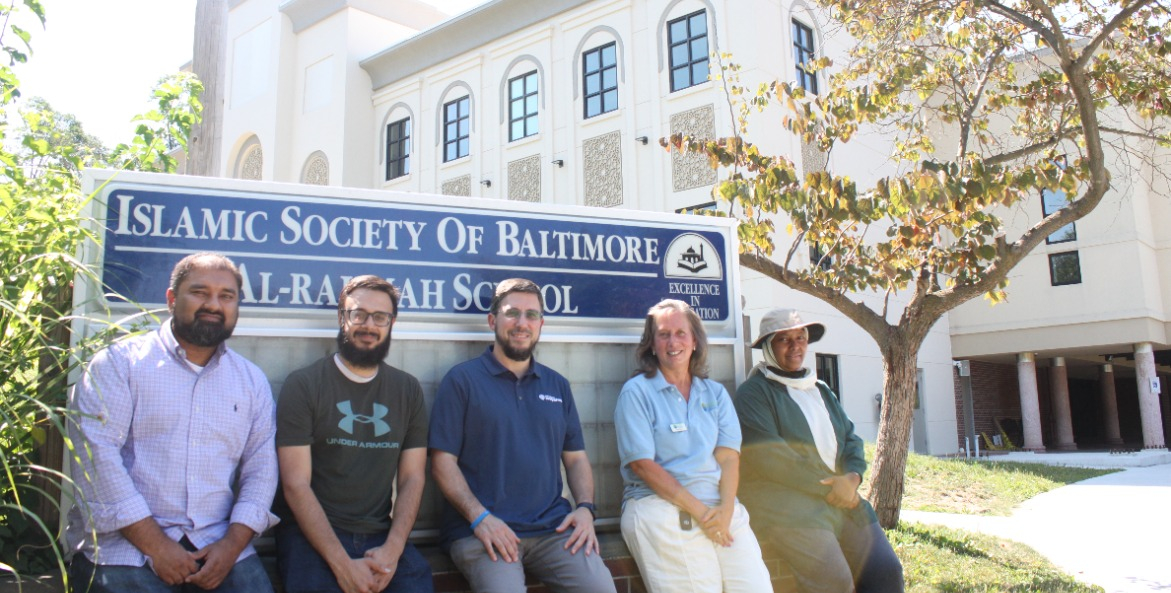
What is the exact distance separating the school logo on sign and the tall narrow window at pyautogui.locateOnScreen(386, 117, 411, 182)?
17.6m

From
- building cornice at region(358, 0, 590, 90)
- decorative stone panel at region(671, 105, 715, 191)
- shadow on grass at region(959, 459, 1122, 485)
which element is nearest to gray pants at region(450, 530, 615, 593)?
shadow on grass at region(959, 459, 1122, 485)

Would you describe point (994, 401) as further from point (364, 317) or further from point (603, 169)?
point (364, 317)

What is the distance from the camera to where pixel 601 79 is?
18000 mm

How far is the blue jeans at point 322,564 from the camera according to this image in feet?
10.6

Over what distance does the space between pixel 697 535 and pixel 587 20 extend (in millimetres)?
15822

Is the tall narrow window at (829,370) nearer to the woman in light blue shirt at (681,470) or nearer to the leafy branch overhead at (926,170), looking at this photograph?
the leafy branch overhead at (926,170)

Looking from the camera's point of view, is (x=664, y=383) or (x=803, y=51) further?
(x=803, y=51)

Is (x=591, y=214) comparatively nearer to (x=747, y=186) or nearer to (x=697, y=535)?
(x=697, y=535)

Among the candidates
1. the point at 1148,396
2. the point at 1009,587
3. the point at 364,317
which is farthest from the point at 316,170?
the point at 364,317

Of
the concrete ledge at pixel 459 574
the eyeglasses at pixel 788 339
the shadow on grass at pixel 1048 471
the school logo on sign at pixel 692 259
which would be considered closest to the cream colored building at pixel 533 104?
the shadow on grass at pixel 1048 471

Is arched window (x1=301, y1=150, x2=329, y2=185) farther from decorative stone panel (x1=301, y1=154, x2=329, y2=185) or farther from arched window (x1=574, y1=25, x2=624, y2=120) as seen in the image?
arched window (x1=574, y1=25, x2=624, y2=120)

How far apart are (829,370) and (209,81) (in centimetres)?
1297

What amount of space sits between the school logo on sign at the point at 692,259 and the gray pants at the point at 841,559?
1441mm

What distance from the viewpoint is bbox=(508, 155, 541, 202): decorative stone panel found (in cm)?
1873
